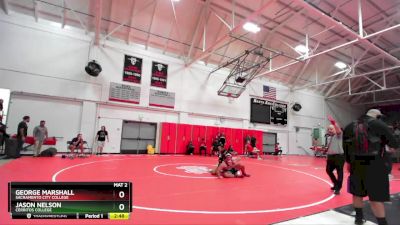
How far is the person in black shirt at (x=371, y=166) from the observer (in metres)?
2.53

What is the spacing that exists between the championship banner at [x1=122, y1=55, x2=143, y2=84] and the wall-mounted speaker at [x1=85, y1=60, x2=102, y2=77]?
1711 millimetres

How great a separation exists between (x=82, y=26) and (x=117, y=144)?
22.9ft

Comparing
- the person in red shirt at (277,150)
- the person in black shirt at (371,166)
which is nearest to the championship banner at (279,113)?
the person in red shirt at (277,150)

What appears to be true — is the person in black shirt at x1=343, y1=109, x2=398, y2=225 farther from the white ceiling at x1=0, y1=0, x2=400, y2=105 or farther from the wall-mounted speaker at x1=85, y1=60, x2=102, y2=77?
the wall-mounted speaker at x1=85, y1=60, x2=102, y2=77

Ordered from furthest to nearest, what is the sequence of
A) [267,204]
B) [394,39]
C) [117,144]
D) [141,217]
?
[394,39] < [117,144] < [267,204] < [141,217]

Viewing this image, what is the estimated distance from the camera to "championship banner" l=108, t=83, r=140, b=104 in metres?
12.8

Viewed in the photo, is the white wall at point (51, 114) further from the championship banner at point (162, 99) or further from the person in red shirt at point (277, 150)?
the person in red shirt at point (277, 150)

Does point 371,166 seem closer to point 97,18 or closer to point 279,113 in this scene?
point 97,18

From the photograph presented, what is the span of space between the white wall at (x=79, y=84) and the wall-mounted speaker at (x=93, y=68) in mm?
648

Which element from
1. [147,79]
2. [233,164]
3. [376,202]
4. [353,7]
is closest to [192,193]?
[233,164]

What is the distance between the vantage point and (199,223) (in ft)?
8.70

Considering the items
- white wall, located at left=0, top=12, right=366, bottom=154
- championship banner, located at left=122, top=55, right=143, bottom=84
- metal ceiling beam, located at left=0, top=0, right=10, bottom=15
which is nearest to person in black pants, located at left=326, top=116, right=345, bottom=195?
white wall, located at left=0, top=12, right=366, bottom=154

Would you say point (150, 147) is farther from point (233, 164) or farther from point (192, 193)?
point (192, 193)
